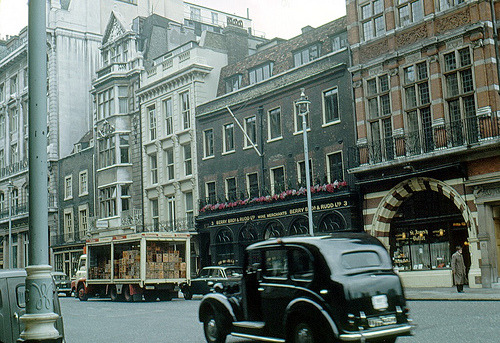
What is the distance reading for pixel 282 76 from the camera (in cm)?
3434

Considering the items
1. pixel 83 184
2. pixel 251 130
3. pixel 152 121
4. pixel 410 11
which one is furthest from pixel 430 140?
pixel 83 184

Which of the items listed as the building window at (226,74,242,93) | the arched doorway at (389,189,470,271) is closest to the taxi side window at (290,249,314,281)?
the arched doorway at (389,189,470,271)

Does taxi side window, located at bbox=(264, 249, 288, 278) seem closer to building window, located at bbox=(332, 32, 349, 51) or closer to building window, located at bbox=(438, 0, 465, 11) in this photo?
building window, located at bbox=(438, 0, 465, 11)

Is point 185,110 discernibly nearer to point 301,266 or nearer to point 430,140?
point 430,140

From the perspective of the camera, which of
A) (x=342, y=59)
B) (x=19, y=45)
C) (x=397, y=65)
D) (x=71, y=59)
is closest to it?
(x=397, y=65)

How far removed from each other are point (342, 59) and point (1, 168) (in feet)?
150

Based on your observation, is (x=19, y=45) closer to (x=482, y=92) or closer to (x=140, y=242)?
(x=140, y=242)

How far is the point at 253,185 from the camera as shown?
3591 centimetres

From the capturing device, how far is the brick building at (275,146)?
1208 inches

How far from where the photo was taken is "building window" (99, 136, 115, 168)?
46.2 m

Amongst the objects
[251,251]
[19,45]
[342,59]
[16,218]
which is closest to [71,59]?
[19,45]

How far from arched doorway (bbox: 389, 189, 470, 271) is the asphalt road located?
6773 mm

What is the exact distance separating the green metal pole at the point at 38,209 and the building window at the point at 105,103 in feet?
130

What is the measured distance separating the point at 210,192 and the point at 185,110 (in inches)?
227
